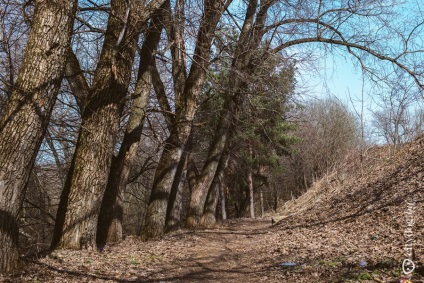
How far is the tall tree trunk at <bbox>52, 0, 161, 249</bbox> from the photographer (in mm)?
5941

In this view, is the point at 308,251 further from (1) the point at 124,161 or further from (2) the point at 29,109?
(2) the point at 29,109

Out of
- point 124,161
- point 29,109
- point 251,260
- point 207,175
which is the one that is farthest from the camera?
point 207,175

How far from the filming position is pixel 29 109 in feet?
15.2

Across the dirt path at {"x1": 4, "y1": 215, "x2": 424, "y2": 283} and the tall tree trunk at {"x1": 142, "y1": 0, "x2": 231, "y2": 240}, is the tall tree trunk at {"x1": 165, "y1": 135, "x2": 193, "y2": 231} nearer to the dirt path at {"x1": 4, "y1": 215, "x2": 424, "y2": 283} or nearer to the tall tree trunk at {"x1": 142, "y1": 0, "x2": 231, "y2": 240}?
the tall tree trunk at {"x1": 142, "y1": 0, "x2": 231, "y2": 240}

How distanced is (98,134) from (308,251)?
3875mm

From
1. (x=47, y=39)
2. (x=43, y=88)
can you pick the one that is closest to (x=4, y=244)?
(x=43, y=88)

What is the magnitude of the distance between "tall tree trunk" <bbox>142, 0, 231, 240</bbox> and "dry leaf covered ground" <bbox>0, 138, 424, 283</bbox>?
0.54 metres

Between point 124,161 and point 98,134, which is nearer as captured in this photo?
point 98,134

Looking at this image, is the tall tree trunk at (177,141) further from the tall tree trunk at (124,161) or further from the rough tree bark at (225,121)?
the rough tree bark at (225,121)

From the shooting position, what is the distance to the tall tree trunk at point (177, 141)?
344 inches

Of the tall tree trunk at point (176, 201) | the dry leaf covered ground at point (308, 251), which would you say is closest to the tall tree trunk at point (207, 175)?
the tall tree trunk at point (176, 201)

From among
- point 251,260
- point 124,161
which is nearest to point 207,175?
point 124,161

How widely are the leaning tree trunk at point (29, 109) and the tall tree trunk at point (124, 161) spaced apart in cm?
290

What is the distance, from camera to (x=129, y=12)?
6.07 metres
